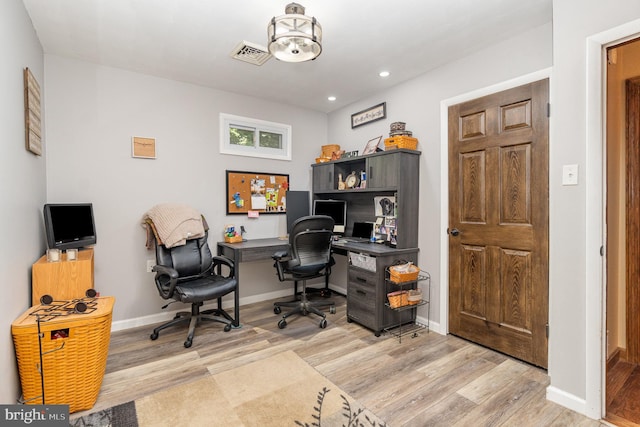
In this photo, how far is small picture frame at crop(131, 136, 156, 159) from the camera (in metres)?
3.11

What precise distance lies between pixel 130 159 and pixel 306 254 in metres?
1.97

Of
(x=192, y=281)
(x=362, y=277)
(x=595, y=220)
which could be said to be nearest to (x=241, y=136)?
(x=192, y=281)

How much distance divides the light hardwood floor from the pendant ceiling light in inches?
87.2

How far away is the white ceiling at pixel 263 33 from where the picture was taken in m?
2.10

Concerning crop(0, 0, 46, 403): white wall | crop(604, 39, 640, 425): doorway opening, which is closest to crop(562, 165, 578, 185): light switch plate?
crop(604, 39, 640, 425): doorway opening

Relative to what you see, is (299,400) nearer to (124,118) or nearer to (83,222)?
(83,222)

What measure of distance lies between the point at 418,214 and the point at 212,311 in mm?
2361

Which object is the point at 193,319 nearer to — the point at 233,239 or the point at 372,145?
the point at 233,239

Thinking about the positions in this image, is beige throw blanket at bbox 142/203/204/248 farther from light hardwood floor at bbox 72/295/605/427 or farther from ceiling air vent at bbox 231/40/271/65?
ceiling air vent at bbox 231/40/271/65

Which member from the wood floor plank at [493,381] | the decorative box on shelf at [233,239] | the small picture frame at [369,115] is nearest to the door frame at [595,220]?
the wood floor plank at [493,381]

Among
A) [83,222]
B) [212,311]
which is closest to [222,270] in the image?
[212,311]

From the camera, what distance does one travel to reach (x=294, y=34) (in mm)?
1871

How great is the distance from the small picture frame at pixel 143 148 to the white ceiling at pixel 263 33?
667 mm

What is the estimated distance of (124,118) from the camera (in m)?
3.07
